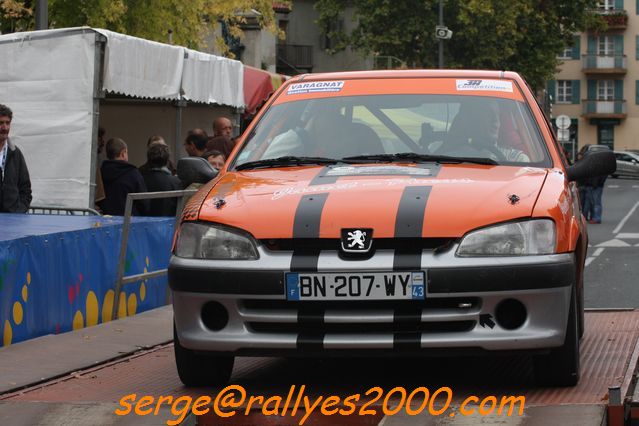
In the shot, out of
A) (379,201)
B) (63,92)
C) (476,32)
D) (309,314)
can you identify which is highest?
(476,32)

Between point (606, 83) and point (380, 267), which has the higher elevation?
point (606, 83)

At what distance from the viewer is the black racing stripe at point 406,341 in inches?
256

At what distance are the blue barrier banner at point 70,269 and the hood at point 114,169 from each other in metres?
1.55

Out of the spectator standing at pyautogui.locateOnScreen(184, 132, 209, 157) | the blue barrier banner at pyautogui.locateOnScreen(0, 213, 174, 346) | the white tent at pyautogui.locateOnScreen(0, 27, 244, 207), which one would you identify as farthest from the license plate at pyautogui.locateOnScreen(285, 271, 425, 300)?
the spectator standing at pyautogui.locateOnScreen(184, 132, 209, 157)

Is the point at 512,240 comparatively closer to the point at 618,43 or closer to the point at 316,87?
the point at 316,87

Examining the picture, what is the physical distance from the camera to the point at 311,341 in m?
6.57

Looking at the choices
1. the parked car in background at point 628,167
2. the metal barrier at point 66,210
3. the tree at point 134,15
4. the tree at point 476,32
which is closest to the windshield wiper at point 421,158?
the metal barrier at point 66,210

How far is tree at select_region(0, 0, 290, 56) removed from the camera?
23.6m

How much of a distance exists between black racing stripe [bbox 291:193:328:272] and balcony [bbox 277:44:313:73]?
72.0 metres

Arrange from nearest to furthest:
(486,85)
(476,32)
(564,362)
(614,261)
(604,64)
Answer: (564,362) < (486,85) < (614,261) < (476,32) < (604,64)

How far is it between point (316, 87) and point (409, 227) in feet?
6.81

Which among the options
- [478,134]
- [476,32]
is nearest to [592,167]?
[478,134]

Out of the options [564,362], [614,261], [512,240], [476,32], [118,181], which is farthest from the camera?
[476,32]

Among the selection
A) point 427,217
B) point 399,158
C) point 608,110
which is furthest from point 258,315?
point 608,110
